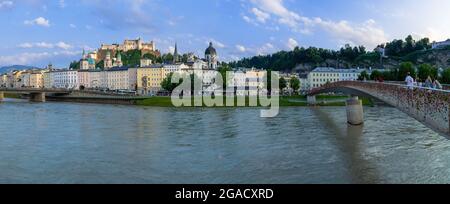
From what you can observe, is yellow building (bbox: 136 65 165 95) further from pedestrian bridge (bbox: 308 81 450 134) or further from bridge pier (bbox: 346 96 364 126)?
pedestrian bridge (bbox: 308 81 450 134)

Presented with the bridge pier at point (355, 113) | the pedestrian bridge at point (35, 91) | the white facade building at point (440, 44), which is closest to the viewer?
the bridge pier at point (355, 113)

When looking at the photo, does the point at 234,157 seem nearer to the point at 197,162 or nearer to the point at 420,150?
the point at 197,162

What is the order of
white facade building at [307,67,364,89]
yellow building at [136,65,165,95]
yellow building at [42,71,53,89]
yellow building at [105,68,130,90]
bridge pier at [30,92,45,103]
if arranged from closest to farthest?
bridge pier at [30,92,45,103] < white facade building at [307,67,364,89] < yellow building at [136,65,165,95] < yellow building at [105,68,130,90] < yellow building at [42,71,53,89]

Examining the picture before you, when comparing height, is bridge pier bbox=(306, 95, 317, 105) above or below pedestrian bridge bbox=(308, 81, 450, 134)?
below

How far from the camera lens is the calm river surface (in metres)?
17.0

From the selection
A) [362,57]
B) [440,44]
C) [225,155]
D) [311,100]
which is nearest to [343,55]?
[362,57]

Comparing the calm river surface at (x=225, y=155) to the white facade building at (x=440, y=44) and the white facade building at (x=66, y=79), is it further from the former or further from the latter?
the white facade building at (x=440, y=44)

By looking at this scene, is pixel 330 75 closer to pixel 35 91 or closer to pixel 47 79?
pixel 35 91

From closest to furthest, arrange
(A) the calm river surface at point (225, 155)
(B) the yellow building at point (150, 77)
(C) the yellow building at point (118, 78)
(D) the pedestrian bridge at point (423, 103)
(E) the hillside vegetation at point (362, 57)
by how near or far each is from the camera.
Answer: (D) the pedestrian bridge at point (423, 103), (A) the calm river surface at point (225, 155), (B) the yellow building at point (150, 77), (C) the yellow building at point (118, 78), (E) the hillside vegetation at point (362, 57)

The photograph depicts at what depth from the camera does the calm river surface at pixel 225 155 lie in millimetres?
16969

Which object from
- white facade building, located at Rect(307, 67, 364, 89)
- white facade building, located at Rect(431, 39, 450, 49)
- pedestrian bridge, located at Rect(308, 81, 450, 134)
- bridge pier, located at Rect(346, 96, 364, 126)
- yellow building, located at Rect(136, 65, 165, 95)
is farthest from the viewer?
white facade building, located at Rect(431, 39, 450, 49)

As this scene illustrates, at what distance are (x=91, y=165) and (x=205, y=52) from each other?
5771 inches

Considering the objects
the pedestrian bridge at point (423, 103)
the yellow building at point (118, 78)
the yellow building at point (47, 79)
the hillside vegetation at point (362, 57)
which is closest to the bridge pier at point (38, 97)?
the yellow building at point (118, 78)

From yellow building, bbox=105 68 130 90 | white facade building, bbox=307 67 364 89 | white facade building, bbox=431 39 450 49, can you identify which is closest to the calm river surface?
white facade building, bbox=307 67 364 89
